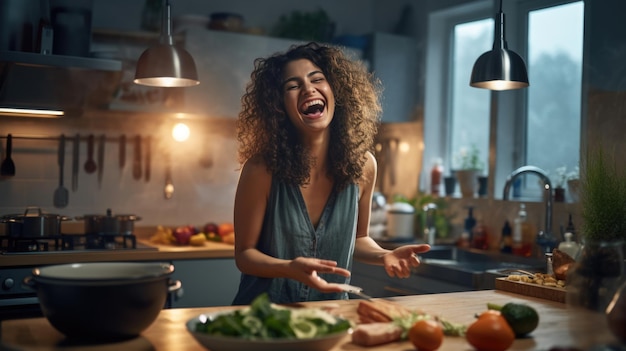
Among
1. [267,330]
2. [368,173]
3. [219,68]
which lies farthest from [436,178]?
[267,330]

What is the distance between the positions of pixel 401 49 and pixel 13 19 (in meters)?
2.35

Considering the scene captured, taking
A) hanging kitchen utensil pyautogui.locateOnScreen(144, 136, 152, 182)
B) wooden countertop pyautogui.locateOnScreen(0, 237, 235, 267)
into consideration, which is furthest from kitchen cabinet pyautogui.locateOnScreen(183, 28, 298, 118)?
wooden countertop pyautogui.locateOnScreen(0, 237, 235, 267)

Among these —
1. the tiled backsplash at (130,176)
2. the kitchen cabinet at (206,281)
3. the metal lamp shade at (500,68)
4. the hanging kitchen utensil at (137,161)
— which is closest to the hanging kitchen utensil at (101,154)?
the tiled backsplash at (130,176)

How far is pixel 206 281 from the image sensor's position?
364 centimetres

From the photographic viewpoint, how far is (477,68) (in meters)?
2.57

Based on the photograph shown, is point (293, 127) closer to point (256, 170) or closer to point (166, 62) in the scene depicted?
point (256, 170)

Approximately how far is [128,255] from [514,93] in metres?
2.32

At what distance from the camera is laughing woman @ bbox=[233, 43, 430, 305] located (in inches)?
83.8

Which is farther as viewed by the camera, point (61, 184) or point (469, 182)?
point (469, 182)

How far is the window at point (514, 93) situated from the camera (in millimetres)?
3836

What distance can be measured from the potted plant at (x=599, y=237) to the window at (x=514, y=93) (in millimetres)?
881

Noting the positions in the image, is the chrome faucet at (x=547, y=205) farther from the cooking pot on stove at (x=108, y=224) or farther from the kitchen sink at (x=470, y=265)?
the cooking pot on stove at (x=108, y=224)

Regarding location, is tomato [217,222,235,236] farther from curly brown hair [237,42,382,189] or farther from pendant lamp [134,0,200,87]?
curly brown hair [237,42,382,189]

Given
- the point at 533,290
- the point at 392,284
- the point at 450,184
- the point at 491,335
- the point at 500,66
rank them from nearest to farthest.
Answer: the point at 491,335 → the point at 533,290 → the point at 500,66 → the point at 392,284 → the point at 450,184
